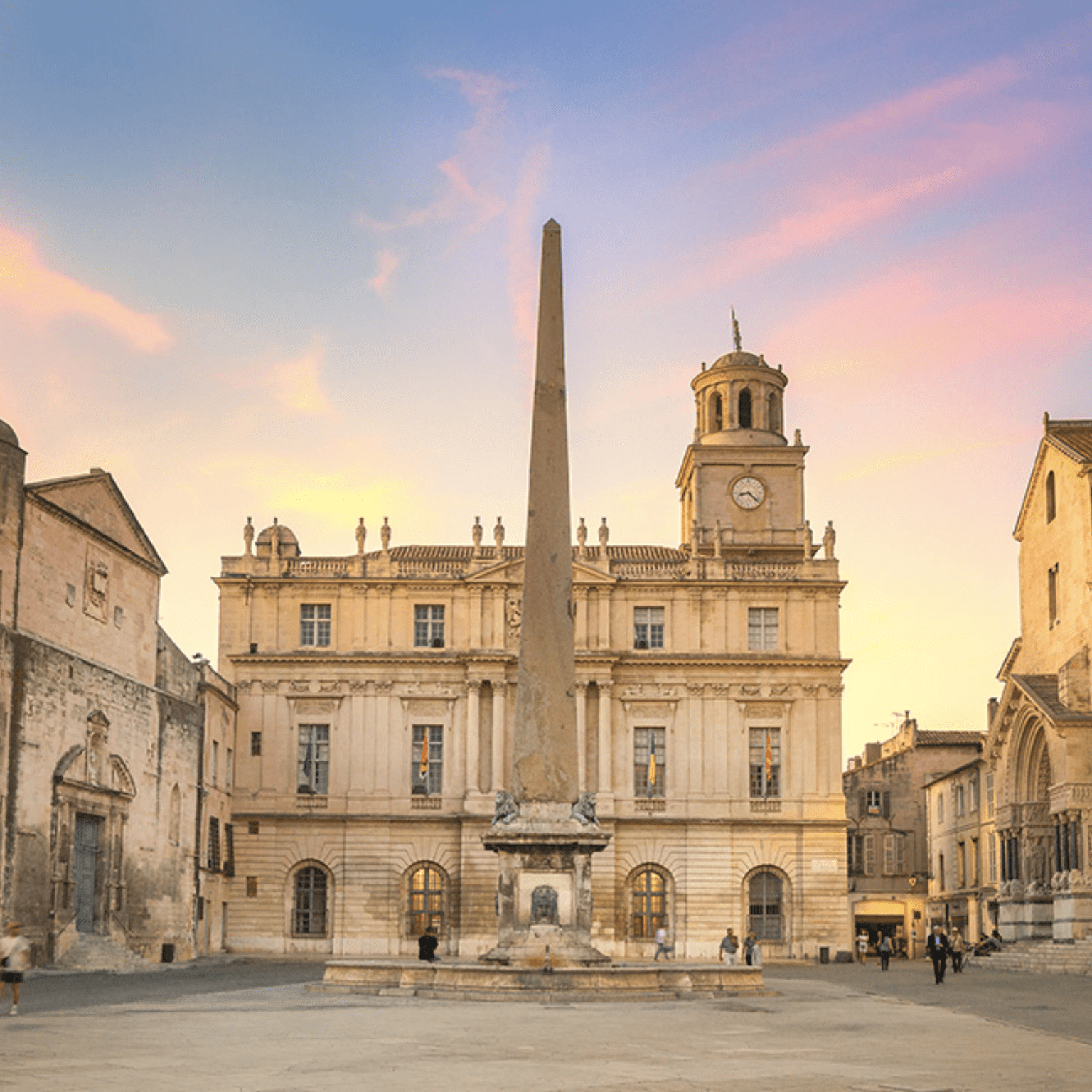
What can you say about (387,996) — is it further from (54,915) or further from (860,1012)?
(54,915)

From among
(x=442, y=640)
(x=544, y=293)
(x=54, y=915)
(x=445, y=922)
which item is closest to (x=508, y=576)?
(x=442, y=640)

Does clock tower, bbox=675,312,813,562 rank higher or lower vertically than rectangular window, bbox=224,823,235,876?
higher

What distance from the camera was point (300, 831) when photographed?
49.0 metres

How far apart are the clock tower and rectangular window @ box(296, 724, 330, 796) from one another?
15.0 meters

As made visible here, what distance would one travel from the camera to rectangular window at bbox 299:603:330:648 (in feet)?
165

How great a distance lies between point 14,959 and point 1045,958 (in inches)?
1051

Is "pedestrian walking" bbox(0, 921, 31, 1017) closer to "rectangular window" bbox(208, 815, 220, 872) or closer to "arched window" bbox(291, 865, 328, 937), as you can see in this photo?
"rectangular window" bbox(208, 815, 220, 872)

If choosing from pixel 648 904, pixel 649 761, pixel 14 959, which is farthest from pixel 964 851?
pixel 14 959

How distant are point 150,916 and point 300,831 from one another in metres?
11.2

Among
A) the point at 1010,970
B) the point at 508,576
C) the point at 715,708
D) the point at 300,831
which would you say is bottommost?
the point at 1010,970

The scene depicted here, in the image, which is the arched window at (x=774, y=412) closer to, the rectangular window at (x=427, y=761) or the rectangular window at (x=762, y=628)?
the rectangular window at (x=762, y=628)

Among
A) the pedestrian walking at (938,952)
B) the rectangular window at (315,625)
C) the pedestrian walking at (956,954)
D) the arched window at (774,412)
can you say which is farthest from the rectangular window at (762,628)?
the pedestrian walking at (938,952)

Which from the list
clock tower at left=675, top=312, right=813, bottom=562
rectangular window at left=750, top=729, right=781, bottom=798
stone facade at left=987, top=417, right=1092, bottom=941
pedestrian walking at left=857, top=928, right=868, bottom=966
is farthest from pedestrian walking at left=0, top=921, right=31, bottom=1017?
clock tower at left=675, top=312, right=813, bottom=562

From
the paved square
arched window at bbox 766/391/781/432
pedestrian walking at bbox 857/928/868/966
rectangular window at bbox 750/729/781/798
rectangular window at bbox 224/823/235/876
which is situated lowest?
pedestrian walking at bbox 857/928/868/966
